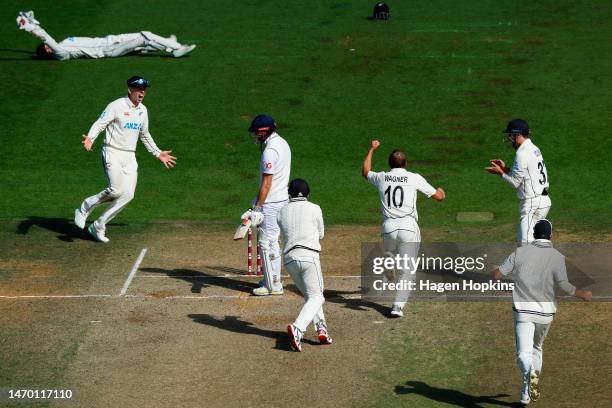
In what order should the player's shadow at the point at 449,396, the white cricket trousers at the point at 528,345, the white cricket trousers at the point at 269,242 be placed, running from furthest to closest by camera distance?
the white cricket trousers at the point at 269,242, the player's shadow at the point at 449,396, the white cricket trousers at the point at 528,345

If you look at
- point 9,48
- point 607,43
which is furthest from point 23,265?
point 607,43

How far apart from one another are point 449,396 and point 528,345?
4.24ft

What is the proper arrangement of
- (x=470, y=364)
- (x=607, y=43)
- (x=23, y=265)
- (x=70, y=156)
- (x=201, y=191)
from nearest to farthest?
(x=470, y=364), (x=23, y=265), (x=201, y=191), (x=70, y=156), (x=607, y=43)

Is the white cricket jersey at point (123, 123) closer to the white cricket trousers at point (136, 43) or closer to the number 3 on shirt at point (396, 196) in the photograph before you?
the number 3 on shirt at point (396, 196)

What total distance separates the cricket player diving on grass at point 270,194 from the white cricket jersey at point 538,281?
4754 mm

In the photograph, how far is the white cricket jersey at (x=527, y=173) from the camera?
16984mm

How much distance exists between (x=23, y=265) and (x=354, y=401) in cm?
767

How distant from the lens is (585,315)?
16.3 m

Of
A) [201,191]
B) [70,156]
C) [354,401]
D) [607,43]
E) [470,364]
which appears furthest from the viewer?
[607,43]

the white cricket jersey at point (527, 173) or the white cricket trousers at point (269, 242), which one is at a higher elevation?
the white cricket jersey at point (527, 173)

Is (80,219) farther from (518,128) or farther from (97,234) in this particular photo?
(518,128)

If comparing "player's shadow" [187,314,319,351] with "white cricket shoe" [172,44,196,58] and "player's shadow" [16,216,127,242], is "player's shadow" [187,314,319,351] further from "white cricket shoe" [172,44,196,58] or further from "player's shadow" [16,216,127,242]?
"white cricket shoe" [172,44,196,58]

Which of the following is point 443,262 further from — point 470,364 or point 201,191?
point 201,191

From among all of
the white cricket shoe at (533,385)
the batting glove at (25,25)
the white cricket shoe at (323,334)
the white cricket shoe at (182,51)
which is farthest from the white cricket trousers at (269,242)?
the batting glove at (25,25)
